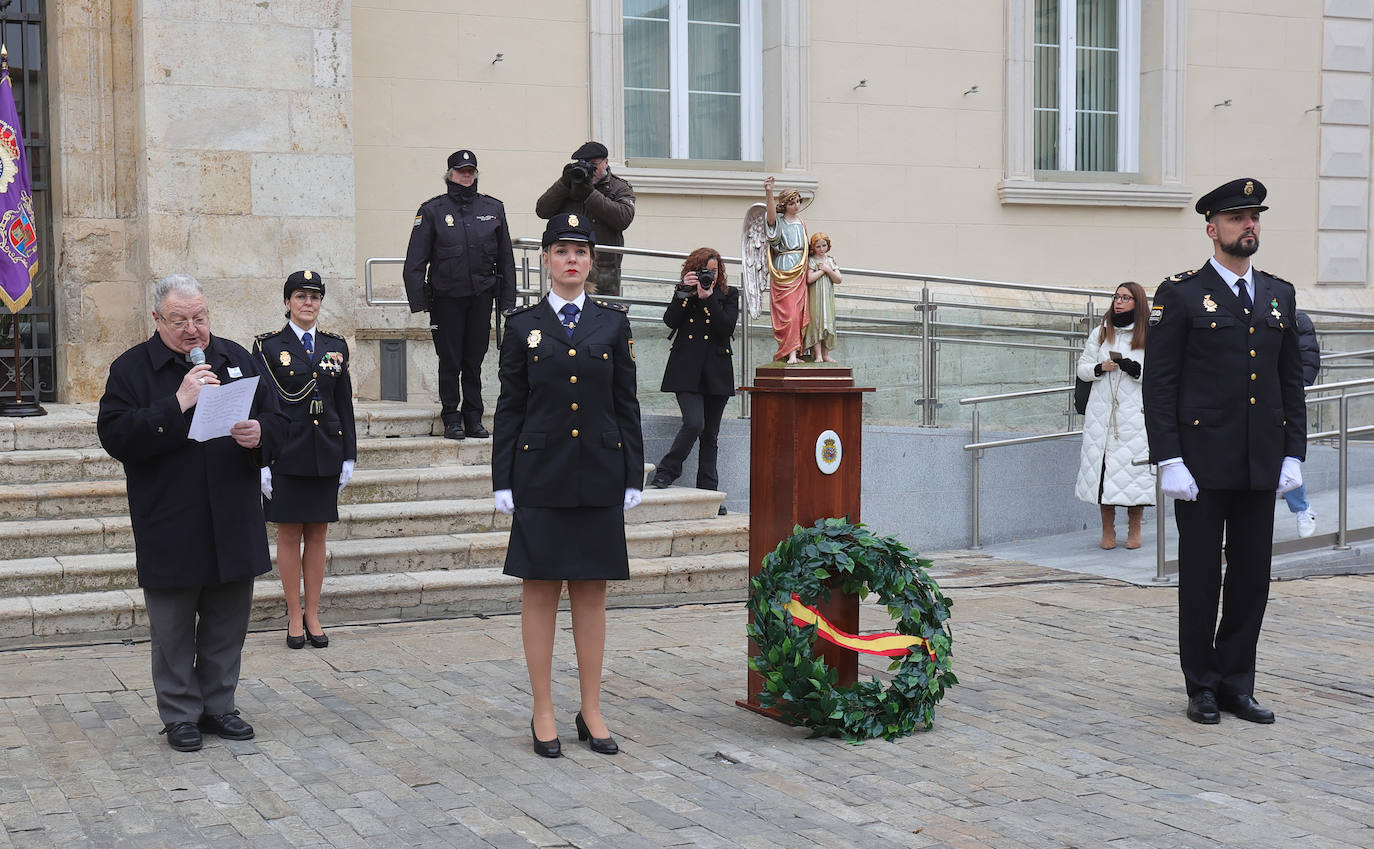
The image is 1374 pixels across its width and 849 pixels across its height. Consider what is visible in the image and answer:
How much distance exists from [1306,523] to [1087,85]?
282 inches

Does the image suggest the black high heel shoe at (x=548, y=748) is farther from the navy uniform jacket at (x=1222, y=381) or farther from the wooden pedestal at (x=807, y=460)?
the navy uniform jacket at (x=1222, y=381)

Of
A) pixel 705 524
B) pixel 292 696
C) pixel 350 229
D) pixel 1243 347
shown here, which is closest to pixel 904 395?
pixel 705 524

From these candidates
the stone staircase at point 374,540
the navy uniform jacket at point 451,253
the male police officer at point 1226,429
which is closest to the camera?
the male police officer at point 1226,429

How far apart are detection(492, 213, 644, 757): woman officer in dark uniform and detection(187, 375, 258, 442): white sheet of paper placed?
0.93 meters

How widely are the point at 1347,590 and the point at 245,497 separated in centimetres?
677

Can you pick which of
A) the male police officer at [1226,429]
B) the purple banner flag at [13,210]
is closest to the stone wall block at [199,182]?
the purple banner flag at [13,210]

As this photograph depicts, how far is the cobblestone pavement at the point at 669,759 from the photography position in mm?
4574

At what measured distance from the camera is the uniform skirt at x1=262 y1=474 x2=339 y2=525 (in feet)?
23.7

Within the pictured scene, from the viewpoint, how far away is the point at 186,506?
554 centimetres

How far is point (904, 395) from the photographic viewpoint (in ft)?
37.6

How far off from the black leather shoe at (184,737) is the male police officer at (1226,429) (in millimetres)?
3857

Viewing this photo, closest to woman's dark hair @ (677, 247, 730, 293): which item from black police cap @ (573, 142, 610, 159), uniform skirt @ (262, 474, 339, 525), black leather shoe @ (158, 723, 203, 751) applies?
black police cap @ (573, 142, 610, 159)

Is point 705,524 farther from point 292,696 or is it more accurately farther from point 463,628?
point 292,696

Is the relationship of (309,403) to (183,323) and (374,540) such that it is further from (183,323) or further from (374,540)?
(183,323)
